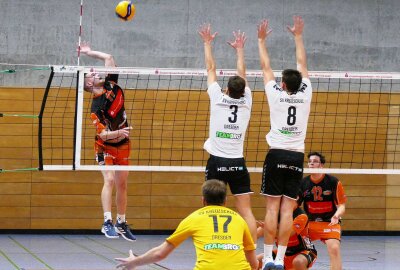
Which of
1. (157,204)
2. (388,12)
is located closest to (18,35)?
(157,204)

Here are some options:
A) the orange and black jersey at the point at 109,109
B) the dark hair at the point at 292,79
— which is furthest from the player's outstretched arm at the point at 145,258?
the orange and black jersey at the point at 109,109

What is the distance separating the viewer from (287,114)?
1084cm

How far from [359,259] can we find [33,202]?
26.8 ft

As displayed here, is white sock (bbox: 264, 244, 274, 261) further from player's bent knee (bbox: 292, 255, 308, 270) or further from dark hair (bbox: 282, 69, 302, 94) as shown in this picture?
dark hair (bbox: 282, 69, 302, 94)

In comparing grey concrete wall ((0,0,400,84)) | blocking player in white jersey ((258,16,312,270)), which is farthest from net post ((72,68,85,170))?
grey concrete wall ((0,0,400,84))

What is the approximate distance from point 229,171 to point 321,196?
2709 mm

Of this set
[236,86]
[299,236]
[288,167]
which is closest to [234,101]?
[236,86]

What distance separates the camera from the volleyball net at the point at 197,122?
1958 centimetres

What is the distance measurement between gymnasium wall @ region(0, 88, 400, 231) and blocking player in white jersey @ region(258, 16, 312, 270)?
8.80m

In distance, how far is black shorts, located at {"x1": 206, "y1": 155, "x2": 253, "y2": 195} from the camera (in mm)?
11000

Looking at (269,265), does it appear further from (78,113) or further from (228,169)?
(78,113)

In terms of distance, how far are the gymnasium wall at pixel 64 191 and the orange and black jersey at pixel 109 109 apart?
7.10 m

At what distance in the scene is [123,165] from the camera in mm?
12750

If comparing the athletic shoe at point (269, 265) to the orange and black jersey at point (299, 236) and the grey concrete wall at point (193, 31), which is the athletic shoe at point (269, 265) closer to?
the orange and black jersey at point (299, 236)
